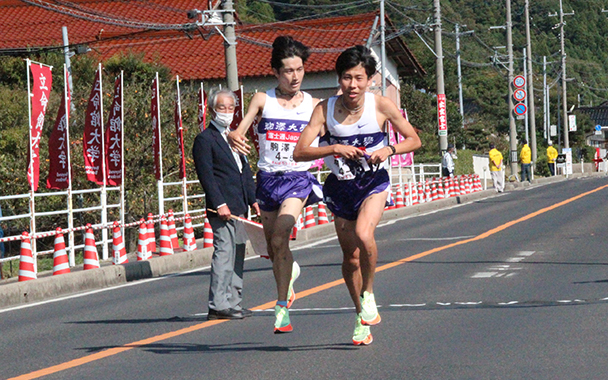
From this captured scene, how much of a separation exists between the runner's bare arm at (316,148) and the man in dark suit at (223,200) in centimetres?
182

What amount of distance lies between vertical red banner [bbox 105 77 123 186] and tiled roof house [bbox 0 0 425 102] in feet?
72.6

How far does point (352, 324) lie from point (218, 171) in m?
1.89

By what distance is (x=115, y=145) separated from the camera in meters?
18.1

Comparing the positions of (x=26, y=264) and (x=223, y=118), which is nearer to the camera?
(x=223, y=118)

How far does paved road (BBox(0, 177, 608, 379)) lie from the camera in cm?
617

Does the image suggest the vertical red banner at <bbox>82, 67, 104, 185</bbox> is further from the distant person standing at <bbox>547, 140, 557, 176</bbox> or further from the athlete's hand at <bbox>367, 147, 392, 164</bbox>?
the distant person standing at <bbox>547, 140, 557, 176</bbox>

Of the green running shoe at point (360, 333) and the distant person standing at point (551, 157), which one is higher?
the distant person standing at point (551, 157)

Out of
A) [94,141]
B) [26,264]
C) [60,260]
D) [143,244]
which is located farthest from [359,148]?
[94,141]

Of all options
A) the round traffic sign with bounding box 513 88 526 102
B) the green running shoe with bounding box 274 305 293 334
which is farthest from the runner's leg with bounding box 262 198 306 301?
the round traffic sign with bounding box 513 88 526 102

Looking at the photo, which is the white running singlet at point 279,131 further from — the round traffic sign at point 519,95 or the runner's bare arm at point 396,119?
the round traffic sign at point 519,95

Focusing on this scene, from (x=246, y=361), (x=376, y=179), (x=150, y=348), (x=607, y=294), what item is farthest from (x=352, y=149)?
(x=607, y=294)

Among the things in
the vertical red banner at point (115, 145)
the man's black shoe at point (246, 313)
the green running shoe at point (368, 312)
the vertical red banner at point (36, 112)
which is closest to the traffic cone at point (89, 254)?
the vertical red banner at point (36, 112)

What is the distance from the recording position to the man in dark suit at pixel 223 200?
8.50 meters

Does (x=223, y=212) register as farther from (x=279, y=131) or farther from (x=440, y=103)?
(x=440, y=103)
